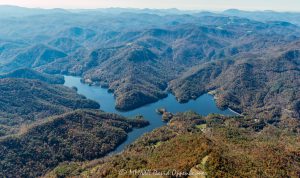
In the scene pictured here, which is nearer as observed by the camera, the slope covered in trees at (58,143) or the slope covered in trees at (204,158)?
the slope covered in trees at (204,158)

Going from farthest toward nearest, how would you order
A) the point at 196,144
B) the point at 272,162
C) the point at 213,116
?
the point at 213,116, the point at 196,144, the point at 272,162

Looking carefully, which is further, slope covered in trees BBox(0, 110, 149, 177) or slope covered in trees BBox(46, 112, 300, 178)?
slope covered in trees BBox(0, 110, 149, 177)

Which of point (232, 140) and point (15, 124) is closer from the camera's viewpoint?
point (232, 140)

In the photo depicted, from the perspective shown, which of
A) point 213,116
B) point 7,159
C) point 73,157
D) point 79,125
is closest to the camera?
point 7,159

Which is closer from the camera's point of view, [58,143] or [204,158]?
[204,158]

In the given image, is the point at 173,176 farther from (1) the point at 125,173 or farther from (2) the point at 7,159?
(2) the point at 7,159

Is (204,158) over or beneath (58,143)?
over

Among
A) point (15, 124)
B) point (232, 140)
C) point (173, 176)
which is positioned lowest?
point (15, 124)

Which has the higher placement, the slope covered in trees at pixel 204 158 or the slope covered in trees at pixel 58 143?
the slope covered in trees at pixel 204 158

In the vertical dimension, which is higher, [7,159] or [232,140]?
[232,140]

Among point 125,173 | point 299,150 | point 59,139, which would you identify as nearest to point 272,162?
point 299,150

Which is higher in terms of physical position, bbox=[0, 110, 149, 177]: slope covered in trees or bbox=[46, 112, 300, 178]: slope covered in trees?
bbox=[46, 112, 300, 178]: slope covered in trees
